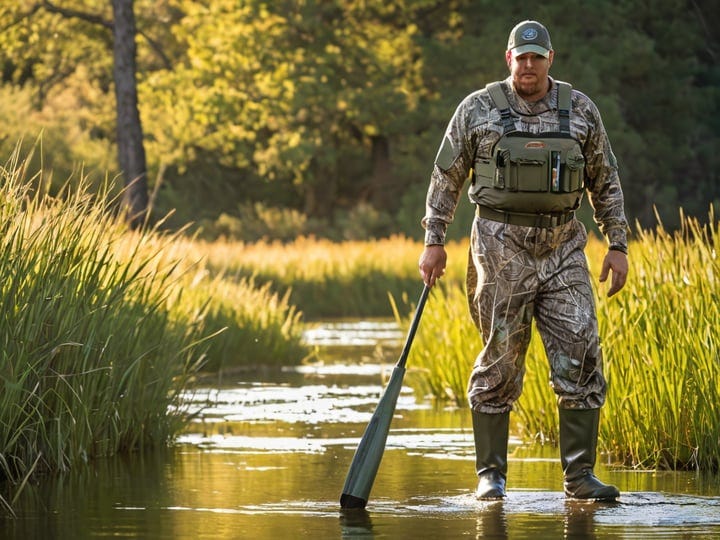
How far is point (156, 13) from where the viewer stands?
1914 inches

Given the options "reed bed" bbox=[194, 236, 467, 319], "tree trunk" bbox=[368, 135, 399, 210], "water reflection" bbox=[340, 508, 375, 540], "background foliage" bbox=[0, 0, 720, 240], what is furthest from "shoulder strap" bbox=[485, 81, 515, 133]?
"tree trunk" bbox=[368, 135, 399, 210]

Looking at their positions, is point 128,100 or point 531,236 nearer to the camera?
point 531,236

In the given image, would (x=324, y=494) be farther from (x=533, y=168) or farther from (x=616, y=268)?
(x=533, y=168)

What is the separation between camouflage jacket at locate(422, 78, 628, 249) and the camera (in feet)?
25.0

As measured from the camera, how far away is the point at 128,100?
2783cm

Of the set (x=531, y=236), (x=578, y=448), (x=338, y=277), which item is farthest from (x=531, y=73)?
(x=338, y=277)

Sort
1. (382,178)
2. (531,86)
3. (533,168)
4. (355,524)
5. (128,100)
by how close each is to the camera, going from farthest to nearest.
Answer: (382,178) → (128,100) → (531,86) → (533,168) → (355,524)

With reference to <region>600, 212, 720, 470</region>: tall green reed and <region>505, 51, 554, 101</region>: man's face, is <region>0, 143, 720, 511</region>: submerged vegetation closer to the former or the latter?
<region>600, 212, 720, 470</region>: tall green reed

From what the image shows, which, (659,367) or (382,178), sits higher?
(382,178)

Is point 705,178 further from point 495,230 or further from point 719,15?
point 495,230

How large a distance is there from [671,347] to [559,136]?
5.63ft

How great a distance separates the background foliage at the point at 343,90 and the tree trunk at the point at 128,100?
13.2m

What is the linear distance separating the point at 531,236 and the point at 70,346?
8.18 ft

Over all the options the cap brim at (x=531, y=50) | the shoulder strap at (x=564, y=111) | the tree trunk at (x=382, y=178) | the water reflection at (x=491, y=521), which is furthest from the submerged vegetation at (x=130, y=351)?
the tree trunk at (x=382, y=178)
